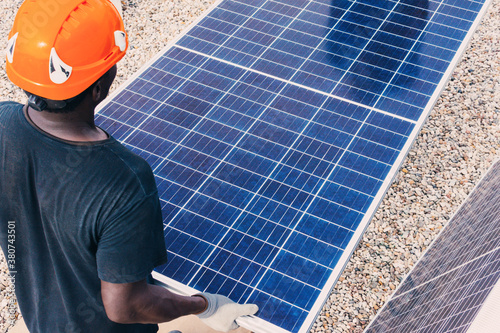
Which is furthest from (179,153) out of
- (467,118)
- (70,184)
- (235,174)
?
(467,118)

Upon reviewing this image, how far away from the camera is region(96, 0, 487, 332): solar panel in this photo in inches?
157

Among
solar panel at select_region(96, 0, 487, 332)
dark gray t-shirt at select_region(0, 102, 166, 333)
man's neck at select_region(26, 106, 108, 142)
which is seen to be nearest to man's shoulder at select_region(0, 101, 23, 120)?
dark gray t-shirt at select_region(0, 102, 166, 333)

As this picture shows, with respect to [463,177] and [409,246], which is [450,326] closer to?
[409,246]

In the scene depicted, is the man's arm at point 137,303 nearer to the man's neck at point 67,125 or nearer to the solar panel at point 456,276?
the man's neck at point 67,125

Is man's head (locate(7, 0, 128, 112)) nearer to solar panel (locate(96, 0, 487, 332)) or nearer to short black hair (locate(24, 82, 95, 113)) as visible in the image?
short black hair (locate(24, 82, 95, 113))

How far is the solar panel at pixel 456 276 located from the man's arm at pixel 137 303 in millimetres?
1691

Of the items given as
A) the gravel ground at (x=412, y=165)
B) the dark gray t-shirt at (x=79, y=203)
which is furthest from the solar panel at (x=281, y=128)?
the gravel ground at (x=412, y=165)

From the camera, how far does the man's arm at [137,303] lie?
8.68 feet

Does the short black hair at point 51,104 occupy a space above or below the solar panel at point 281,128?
above

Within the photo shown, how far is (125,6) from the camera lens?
10766 mm

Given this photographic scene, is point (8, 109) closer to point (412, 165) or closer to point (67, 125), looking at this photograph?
point (67, 125)

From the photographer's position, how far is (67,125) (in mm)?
2568

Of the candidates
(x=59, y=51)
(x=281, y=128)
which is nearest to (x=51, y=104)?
(x=59, y=51)

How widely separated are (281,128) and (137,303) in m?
2.71
